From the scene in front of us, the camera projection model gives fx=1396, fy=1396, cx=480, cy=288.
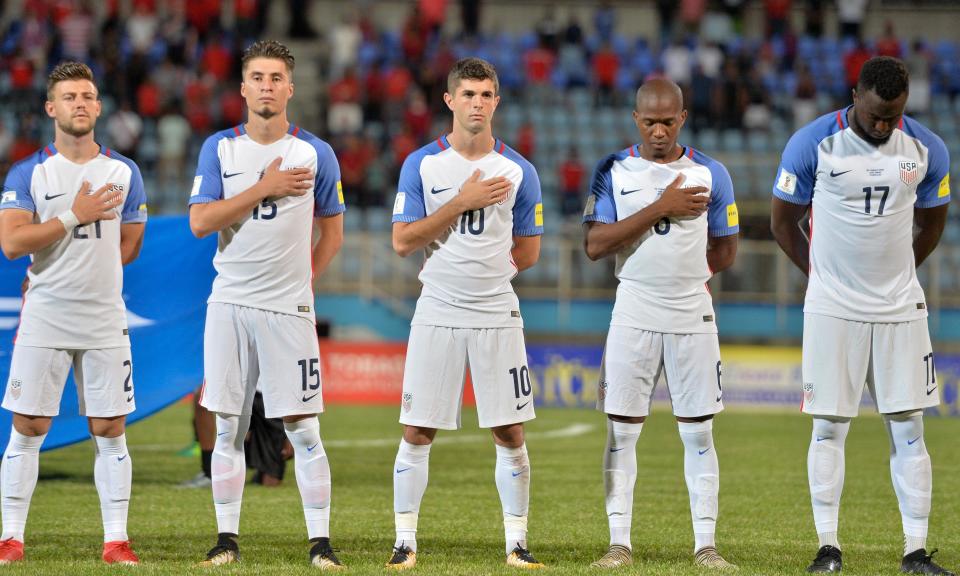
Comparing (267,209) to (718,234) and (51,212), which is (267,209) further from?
(718,234)

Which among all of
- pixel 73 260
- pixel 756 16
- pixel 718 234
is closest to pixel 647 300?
pixel 718 234

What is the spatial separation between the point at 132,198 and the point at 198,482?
13.1 ft

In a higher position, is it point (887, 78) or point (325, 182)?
point (887, 78)

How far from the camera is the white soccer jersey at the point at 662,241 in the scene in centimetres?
713

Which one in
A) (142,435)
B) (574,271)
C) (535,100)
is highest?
(535,100)

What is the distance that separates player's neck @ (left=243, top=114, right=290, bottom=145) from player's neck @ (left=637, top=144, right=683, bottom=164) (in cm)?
187

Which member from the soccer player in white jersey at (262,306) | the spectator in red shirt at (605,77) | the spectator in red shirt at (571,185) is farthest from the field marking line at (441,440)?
the spectator in red shirt at (605,77)

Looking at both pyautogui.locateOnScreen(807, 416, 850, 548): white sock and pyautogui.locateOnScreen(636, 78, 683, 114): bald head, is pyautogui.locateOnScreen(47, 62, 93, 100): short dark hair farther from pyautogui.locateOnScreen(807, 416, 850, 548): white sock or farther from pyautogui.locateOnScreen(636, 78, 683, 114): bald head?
pyautogui.locateOnScreen(807, 416, 850, 548): white sock

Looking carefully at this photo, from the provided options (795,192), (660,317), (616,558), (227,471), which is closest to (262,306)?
(227,471)

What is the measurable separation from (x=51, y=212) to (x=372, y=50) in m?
20.0

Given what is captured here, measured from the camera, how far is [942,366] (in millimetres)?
19203

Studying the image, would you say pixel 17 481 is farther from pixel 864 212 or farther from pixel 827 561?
pixel 864 212

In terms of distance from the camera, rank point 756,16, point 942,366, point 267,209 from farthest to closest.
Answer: point 756,16, point 942,366, point 267,209

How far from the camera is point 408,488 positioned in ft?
23.1
